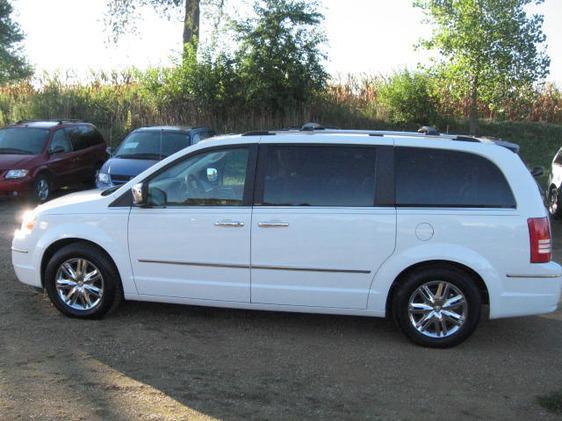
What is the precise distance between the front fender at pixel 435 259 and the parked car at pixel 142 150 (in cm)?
692

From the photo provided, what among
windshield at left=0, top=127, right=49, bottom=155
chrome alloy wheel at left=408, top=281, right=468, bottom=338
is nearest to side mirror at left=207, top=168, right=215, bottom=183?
chrome alloy wheel at left=408, top=281, right=468, bottom=338

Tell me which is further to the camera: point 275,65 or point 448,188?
point 275,65

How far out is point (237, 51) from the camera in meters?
19.3

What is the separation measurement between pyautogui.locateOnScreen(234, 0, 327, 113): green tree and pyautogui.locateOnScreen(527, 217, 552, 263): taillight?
14.3m

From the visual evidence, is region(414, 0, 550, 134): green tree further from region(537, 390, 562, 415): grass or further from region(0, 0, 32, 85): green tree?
region(0, 0, 32, 85): green tree

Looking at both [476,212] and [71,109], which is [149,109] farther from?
[476,212]

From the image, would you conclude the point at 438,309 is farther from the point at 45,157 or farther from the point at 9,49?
the point at 9,49

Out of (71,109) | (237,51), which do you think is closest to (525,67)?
(237,51)

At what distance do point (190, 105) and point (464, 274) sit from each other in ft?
53.9

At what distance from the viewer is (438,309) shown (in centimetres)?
538

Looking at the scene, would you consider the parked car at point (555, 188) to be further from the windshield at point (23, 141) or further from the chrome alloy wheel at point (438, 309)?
the windshield at point (23, 141)

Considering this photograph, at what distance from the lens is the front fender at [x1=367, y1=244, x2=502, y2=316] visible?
206 inches

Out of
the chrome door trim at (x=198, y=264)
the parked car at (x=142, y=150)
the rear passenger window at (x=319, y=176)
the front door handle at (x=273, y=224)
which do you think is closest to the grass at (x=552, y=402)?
the rear passenger window at (x=319, y=176)

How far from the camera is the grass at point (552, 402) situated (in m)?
4.30
